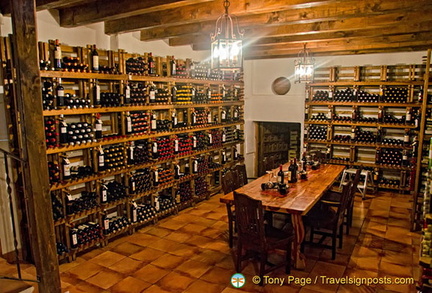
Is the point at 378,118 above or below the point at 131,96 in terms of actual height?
below

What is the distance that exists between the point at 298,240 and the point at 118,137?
3131 millimetres

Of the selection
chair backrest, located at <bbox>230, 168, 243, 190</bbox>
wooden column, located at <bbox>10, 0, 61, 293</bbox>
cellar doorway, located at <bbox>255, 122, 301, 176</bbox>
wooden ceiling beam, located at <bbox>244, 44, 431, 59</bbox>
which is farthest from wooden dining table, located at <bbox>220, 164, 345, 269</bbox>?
cellar doorway, located at <bbox>255, 122, 301, 176</bbox>

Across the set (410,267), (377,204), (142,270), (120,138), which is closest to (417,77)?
(377,204)

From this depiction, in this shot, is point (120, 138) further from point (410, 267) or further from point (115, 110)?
point (410, 267)

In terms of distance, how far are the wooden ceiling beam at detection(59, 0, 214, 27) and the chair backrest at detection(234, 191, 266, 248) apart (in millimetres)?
2370

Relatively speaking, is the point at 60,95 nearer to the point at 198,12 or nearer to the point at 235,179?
the point at 198,12

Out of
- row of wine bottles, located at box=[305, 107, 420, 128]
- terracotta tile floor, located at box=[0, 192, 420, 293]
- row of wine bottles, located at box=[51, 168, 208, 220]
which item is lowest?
terracotta tile floor, located at box=[0, 192, 420, 293]

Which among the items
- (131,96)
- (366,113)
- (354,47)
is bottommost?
(366,113)

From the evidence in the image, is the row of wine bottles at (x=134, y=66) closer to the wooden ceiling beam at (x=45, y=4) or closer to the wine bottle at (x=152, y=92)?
the wine bottle at (x=152, y=92)

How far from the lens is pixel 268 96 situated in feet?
31.2

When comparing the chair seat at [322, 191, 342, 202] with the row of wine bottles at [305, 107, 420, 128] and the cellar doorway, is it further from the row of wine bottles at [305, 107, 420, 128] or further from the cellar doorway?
the cellar doorway

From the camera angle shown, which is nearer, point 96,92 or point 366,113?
point 96,92

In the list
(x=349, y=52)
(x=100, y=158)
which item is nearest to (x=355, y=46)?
(x=349, y=52)

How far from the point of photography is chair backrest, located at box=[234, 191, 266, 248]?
3848mm
